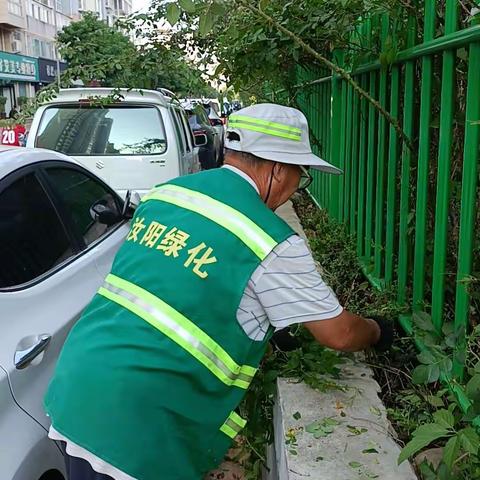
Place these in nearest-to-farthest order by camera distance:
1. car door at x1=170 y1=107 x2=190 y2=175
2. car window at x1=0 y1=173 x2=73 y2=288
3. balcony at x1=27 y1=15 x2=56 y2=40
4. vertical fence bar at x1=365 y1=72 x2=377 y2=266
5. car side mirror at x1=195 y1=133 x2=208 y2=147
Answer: car window at x1=0 y1=173 x2=73 y2=288 < vertical fence bar at x1=365 y1=72 x2=377 y2=266 < car door at x1=170 y1=107 x2=190 y2=175 < car side mirror at x1=195 y1=133 x2=208 y2=147 < balcony at x1=27 y1=15 x2=56 y2=40

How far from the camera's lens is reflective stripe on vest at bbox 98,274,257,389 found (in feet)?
5.57

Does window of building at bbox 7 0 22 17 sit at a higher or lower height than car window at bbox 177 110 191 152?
higher

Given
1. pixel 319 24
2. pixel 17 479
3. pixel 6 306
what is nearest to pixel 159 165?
pixel 319 24

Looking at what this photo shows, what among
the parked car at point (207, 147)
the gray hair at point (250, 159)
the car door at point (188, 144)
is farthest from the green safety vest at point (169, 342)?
the parked car at point (207, 147)

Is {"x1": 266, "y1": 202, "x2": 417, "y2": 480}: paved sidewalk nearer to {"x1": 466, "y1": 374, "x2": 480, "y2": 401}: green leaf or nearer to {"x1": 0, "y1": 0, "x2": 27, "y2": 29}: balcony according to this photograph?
{"x1": 466, "y1": 374, "x2": 480, "y2": 401}: green leaf

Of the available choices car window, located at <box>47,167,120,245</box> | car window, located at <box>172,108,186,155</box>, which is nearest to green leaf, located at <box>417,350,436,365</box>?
car window, located at <box>47,167,120,245</box>

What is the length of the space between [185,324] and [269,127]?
2.00 feet

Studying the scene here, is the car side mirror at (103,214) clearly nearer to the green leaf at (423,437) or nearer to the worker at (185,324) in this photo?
the worker at (185,324)

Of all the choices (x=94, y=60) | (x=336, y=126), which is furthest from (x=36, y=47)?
(x=336, y=126)

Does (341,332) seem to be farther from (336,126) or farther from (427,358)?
(336,126)

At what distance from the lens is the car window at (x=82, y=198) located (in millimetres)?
3260

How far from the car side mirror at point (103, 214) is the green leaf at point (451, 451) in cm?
236

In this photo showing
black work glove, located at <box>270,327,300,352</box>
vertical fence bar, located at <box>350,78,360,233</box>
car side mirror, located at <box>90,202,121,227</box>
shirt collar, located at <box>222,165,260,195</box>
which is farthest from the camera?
vertical fence bar, located at <box>350,78,360,233</box>

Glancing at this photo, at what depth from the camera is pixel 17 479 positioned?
1.89m
